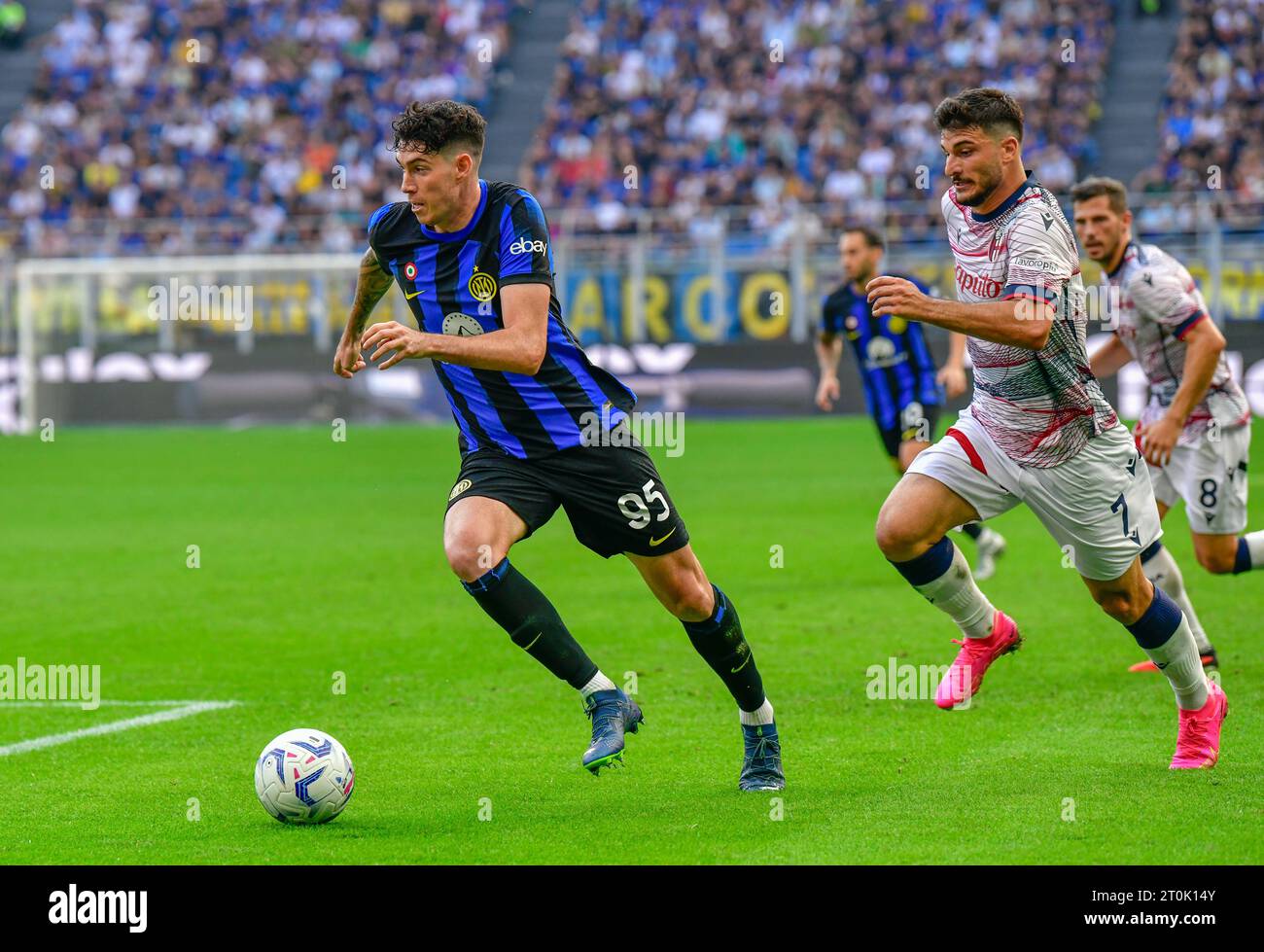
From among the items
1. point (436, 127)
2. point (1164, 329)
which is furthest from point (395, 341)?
point (1164, 329)

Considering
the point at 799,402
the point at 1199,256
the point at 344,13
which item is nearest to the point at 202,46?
the point at 344,13

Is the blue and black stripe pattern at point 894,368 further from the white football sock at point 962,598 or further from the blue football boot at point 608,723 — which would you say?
the blue football boot at point 608,723

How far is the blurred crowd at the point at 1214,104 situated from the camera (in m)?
27.0

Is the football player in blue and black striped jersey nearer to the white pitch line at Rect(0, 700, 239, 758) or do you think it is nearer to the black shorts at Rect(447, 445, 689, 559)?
the black shorts at Rect(447, 445, 689, 559)

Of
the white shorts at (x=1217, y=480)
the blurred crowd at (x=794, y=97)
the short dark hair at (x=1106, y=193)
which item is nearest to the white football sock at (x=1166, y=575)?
the white shorts at (x=1217, y=480)

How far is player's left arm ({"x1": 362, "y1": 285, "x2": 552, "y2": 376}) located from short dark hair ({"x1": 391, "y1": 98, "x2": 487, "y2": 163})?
532mm

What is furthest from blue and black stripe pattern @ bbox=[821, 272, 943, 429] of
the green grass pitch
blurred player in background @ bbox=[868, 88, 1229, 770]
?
blurred player in background @ bbox=[868, 88, 1229, 770]

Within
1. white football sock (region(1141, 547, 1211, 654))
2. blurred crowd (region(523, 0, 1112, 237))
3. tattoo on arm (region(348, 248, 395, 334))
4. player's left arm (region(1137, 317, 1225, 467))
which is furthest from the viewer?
blurred crowd (region(523, 0, 1112, 237))

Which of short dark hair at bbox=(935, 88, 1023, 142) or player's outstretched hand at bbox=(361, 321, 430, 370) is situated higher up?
short dark hair at bbox=(935, 88, 1023, 142)

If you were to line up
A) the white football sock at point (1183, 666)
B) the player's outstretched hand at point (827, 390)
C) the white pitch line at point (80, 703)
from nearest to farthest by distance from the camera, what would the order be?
the white football sock at point (1183, 666), the white pitch line at point (80, 703), the player's outstretched hand at point (827, 390)

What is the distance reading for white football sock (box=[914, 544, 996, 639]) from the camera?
6836 mm

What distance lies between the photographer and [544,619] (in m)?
6.13

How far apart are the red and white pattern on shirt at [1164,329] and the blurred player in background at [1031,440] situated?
175cm

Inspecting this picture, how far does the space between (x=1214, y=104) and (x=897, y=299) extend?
2563 centimetres
